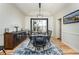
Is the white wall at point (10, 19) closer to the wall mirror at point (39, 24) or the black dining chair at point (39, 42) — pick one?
the wall mirror at point (39, 24)

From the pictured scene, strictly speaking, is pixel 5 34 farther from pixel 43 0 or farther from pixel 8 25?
pixel 43 0

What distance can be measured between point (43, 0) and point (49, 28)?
3.76ft

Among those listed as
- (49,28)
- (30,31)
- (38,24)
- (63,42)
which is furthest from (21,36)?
(63,42)

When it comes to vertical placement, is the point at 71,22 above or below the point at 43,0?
below

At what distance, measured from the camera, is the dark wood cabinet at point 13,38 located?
11.6 feet

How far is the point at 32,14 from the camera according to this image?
3.33 meters

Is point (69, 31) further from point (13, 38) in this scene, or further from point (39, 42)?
point (13, 38)

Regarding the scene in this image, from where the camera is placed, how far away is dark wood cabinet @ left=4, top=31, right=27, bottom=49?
11.6ft

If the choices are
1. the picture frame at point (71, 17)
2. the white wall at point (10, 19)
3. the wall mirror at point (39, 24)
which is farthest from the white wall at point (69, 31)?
the white wall at point (10, 19)

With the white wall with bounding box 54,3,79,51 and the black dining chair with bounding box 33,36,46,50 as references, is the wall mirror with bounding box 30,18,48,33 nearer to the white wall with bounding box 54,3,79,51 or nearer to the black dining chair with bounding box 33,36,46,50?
the white wall with bounding box 54,3,79,51

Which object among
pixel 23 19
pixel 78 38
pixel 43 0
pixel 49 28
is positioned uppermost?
pixel 43 0

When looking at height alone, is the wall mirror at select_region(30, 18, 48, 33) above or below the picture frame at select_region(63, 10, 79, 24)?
below

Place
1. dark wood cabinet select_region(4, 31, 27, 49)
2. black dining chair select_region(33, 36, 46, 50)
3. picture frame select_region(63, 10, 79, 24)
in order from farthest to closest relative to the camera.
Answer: black dining chair select_region(33, 36, 46, 50)
picture frame select_region(63, 10, 79, 24)
dark wood cabinet select_region(4, 31, 27, 49)

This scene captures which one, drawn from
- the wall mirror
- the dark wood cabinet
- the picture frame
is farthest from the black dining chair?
the picture frame
